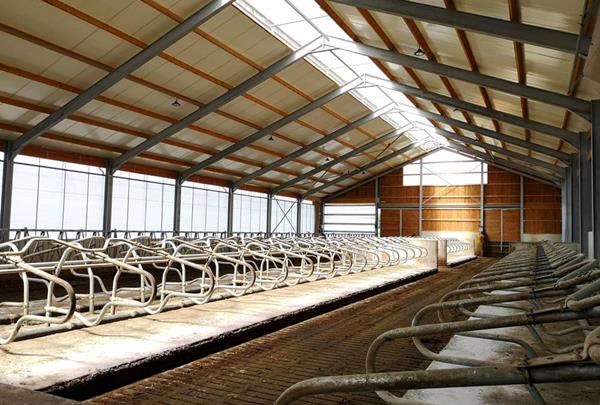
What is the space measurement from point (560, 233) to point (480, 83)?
21.1 metres

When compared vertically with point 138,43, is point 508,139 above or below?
below

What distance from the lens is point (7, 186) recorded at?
14.4m

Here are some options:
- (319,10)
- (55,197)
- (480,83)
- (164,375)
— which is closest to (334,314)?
(164,375)

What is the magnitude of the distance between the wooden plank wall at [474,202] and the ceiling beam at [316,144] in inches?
454

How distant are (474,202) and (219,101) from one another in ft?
67.5

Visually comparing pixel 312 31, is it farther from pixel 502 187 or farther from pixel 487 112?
pixel 502 187

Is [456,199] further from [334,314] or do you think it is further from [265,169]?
[334,314]

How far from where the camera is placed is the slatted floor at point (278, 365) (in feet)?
11.4

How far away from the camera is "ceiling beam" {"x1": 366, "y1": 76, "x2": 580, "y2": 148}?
513 inches

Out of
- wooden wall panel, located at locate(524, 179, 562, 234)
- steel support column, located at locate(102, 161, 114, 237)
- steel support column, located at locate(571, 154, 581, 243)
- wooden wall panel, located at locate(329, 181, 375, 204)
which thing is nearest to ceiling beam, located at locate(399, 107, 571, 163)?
steel support column, located at locate(571, 154, 581, 243)

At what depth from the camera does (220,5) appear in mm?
11242

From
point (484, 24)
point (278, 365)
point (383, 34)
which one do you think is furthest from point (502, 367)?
point (383, 34)

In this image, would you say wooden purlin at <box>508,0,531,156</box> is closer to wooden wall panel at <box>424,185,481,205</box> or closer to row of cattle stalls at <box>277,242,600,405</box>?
row of cattle stalls at <box>277,242,600,405</box>

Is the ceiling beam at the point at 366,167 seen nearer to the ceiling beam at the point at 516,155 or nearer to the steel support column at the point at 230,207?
the ceiling beam at the point at 516,155
